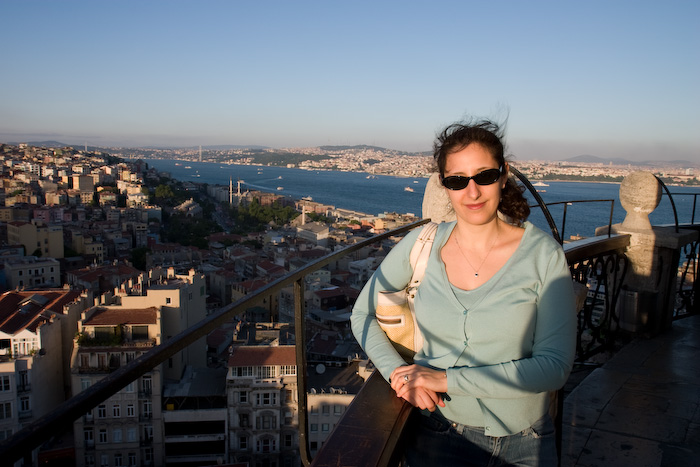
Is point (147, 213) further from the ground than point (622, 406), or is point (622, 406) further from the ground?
point (622, 406)

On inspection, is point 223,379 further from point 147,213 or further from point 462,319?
point 147,213

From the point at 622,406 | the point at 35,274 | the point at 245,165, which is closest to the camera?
the point at 622,406

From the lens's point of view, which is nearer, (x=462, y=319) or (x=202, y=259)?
(x=462, y=319)

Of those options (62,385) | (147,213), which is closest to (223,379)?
(62,385)

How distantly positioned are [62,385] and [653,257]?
39.0ft

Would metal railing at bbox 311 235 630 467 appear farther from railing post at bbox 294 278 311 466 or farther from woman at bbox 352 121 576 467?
railing post at bbox 294 278 311 466

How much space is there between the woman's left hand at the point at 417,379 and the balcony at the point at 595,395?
0.13ft

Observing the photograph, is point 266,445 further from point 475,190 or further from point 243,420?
point 475,190

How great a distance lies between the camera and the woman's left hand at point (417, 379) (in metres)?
1.05

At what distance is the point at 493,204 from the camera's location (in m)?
1.19

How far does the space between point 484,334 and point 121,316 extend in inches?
449

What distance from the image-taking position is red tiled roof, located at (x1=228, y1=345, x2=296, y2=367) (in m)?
9.87

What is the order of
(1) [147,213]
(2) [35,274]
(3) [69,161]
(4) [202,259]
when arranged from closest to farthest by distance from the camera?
(2) [35,274], (4) [202,259], (1) [147,213], (3) [69,161]

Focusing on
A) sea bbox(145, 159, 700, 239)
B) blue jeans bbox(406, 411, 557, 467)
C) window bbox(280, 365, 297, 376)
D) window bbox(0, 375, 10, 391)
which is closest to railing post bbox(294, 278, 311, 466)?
blue jeans bbox(406, 411, 557, 467)
